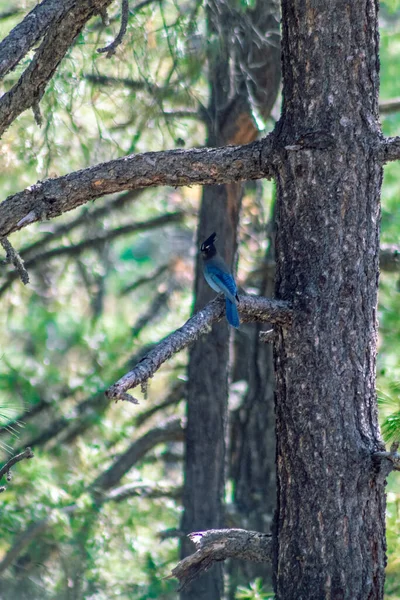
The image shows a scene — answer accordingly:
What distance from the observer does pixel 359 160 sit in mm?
3578

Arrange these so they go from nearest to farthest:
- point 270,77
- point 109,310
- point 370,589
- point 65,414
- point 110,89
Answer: point 370,589 < point 110,89 < point 270,77 < point 65,414 < point 109,310

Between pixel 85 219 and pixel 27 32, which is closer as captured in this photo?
pixel 27 32

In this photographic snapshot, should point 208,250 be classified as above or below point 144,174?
above

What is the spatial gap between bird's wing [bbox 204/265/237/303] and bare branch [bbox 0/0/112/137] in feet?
3.96

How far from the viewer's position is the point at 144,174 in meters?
3.57

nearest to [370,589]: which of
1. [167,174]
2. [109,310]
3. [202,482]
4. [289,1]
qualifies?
[167,174]

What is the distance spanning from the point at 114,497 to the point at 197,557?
3.82m

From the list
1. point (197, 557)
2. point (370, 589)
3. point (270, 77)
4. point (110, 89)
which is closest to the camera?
point (370, 589)

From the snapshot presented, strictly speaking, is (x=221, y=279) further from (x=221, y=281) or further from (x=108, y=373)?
(x=108, y=373)

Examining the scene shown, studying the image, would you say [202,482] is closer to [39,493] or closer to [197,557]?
[39,493]

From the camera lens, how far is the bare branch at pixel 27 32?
10.9 ft

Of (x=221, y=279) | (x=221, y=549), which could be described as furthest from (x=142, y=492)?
(x=221, y=549)

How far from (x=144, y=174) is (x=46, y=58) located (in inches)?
24.6

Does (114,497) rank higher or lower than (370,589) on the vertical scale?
higher
